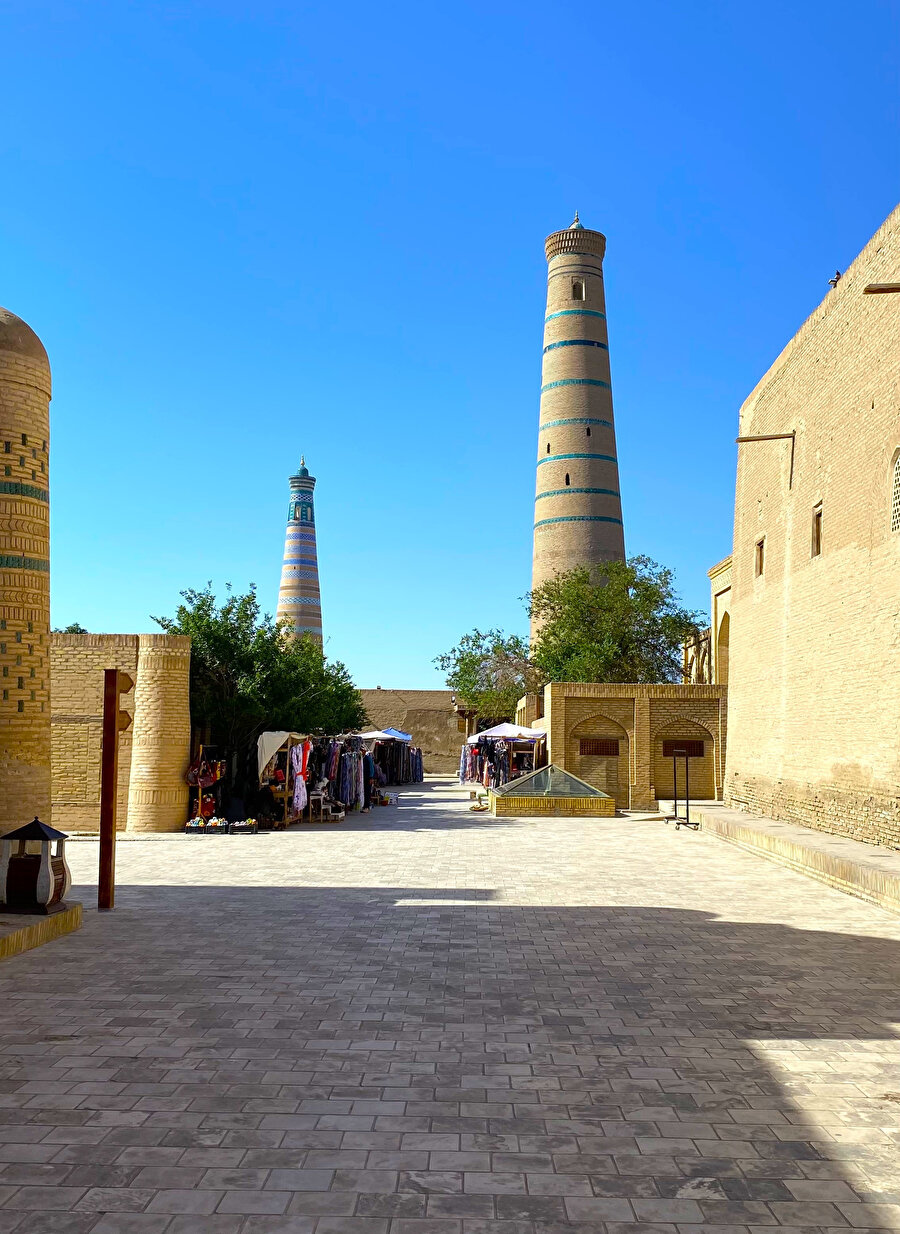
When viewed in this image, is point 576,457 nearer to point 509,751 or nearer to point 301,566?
point 509,751

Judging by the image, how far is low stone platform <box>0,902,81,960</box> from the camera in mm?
6695

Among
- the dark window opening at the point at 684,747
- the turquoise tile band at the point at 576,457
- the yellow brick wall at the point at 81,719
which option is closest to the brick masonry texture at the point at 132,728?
the yellow brick wall at the point at 81,719

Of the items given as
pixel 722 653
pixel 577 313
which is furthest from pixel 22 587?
pixel 577 313

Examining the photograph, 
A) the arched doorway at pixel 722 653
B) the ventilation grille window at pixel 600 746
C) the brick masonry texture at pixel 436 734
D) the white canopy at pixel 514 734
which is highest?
the arched doorway at pixel 722 653

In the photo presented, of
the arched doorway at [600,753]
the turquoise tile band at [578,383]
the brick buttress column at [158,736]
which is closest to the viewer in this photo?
the brick buttress column at [158,736]

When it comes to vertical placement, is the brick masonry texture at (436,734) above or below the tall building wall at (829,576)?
below

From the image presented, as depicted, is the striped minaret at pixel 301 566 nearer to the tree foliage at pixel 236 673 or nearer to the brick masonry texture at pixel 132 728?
the tree foliage at pixel 236 673

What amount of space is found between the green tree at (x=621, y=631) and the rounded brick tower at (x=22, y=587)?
67.7 feet

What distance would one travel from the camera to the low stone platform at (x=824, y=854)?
9.20 metres

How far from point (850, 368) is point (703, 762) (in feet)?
34.4

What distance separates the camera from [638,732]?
854 inches

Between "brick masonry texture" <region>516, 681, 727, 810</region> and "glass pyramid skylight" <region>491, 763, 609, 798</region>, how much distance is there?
1942 mm

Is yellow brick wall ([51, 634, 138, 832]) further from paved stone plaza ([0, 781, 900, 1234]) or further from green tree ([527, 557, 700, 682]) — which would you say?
green tree ([527, 557, 700, 682])

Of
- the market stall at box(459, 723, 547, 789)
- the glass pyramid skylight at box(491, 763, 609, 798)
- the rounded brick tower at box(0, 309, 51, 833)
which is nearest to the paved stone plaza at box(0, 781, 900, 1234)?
the rounded brick tower at box(0, 309, 51, 833)
